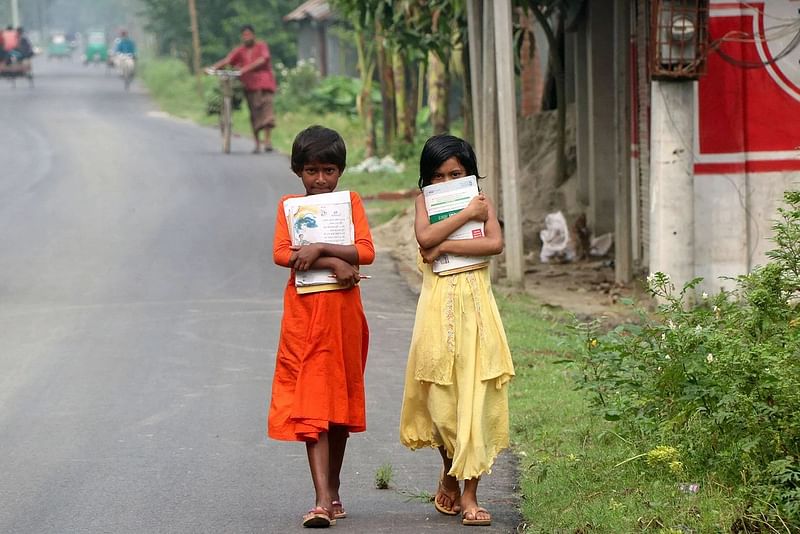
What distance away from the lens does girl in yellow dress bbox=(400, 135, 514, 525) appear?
5438 mm

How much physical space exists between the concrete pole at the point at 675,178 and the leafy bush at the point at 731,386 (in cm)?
428

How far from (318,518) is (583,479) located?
1.26 metres

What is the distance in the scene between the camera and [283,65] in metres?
45.0

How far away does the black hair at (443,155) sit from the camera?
554cm

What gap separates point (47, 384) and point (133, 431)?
1.42 metres

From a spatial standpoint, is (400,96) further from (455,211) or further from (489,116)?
(455,211)

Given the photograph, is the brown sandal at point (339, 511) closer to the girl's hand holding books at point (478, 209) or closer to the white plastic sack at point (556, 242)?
the girl's hand holding books at point (478, 209)

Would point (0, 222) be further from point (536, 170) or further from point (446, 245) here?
point (446, 245)

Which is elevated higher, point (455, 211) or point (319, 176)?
point (319, 176)

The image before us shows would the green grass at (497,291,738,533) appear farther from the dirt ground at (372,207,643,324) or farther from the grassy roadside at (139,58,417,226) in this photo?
the grassy roadside at (139,58,417,226)

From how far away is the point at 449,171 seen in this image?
557 cm

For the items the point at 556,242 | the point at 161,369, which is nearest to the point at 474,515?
the point at 161,369

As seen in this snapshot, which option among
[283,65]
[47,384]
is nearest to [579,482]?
[47,384]

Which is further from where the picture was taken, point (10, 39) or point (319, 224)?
point (10, 39)
